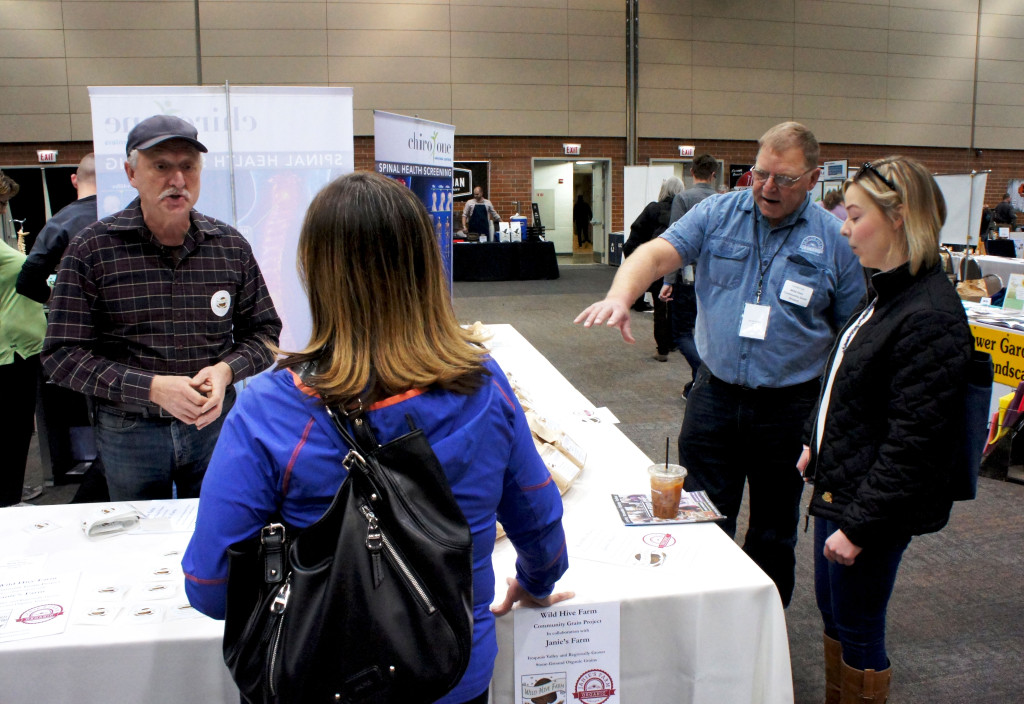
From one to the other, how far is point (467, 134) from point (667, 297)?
828cm

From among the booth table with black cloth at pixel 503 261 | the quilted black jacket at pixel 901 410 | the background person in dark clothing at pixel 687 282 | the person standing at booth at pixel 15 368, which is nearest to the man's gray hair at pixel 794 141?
the quilted black jacket at pixel 901 410

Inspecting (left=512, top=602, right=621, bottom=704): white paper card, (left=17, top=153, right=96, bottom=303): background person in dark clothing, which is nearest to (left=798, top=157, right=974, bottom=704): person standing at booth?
(left=512, top=602, right=621, bottom=704): white paper card

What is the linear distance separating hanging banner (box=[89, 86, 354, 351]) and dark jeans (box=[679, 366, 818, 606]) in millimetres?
1857

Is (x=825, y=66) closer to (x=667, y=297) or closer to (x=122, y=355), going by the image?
(x=667, y=297)

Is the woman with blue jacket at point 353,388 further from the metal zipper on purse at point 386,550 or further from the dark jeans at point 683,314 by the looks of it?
the dark jeans at point 683,314

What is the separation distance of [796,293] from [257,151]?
7.60 feet

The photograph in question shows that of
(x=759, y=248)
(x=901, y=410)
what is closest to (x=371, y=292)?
(x=901, y=410)

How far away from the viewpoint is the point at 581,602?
134cm

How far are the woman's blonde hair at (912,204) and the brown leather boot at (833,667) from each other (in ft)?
2.85

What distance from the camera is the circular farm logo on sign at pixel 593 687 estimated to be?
136 cm

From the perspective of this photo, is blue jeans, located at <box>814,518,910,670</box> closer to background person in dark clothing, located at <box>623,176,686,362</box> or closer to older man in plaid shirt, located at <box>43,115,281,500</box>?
older man in plaid shirt, located at <box>43,115,281,500</box>

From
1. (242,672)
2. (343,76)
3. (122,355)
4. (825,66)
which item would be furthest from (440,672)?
(825,66)

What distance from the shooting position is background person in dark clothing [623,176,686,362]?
5.75 m

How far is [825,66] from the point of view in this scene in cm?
1323
